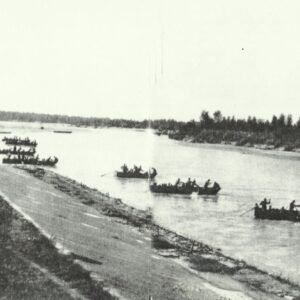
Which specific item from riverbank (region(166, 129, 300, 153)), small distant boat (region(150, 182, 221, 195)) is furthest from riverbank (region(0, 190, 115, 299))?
riverbank (region(166, 129, 300, 153))

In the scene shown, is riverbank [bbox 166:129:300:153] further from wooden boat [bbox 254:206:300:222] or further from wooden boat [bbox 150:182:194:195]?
wooden boat [bbox 254:206:300:222]

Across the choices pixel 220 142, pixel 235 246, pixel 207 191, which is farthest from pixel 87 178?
pixel 220 142

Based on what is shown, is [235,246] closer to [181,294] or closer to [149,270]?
[149,270]

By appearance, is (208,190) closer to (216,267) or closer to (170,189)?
(170,189)

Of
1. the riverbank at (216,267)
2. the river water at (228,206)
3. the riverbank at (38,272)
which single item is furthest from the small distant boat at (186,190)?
the riverbank at (38,272)

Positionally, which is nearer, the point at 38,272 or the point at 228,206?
the point at 38,272

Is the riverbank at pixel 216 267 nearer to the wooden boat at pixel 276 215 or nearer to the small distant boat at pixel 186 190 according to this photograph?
the wooden boat at pixel 276 215

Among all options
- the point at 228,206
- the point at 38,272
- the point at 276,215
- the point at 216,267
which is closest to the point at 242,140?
the point at 228,206

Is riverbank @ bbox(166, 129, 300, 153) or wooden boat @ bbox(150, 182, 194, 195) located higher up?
riverbank @ bbox(166, 129, 300, 153)
